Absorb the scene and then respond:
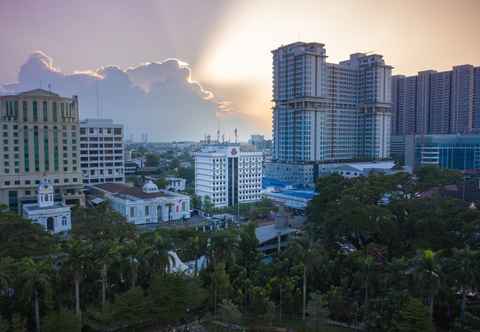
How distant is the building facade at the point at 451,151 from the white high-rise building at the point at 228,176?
38.2 metres

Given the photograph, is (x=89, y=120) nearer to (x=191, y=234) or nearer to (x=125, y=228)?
(x=125, y=228)

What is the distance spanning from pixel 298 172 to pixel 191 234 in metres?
47.5

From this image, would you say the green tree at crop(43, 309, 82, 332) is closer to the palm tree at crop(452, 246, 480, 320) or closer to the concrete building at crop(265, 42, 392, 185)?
the palm tree at crop(452, 246, 480, 320)

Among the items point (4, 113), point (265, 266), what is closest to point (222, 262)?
point (265, 266)

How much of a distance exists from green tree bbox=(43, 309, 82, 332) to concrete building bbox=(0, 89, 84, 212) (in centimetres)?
3626

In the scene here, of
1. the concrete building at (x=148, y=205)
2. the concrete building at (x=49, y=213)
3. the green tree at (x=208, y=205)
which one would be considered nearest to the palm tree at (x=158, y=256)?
the concrete building at (x=49, y=213)

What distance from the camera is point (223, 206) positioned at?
5734cm

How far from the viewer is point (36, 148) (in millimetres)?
52469

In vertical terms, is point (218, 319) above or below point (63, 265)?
below

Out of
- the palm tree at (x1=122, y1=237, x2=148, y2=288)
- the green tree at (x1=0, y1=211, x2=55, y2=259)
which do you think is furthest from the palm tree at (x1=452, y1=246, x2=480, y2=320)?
the green tree at (x1=0, y1=211, x2=55, y2=259)

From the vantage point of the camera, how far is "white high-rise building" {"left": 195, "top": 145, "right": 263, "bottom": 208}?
187 feet

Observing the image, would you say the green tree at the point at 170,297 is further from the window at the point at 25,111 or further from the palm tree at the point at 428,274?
the window at the point at 25,111

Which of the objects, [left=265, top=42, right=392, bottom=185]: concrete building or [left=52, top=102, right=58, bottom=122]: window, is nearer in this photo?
[left=52, top=102, right=58, bottom=122]: window

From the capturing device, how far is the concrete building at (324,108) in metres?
75.9
